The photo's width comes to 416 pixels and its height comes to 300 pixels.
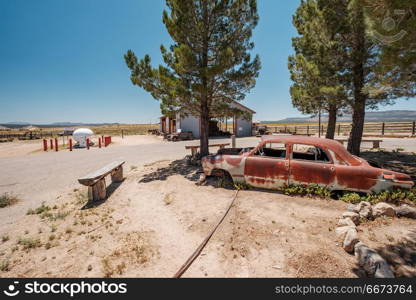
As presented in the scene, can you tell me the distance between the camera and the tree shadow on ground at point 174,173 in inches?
263

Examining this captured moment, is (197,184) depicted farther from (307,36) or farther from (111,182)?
(307,36)

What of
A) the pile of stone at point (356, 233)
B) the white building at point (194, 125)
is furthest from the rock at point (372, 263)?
the white building at point (194, 125)

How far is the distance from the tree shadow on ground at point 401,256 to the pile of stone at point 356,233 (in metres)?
0.16

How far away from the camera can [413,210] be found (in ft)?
11.5

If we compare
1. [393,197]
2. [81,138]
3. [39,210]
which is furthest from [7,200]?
[81,138]

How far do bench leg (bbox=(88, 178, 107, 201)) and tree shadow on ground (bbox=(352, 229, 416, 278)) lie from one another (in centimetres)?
577


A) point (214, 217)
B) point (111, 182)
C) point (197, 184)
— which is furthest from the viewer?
point (111, 182)

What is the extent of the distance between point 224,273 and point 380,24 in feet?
17.0

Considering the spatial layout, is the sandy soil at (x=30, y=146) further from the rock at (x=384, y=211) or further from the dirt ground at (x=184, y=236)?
the rock at (x=384, y=211)

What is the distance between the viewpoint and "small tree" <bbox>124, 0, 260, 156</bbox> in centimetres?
662

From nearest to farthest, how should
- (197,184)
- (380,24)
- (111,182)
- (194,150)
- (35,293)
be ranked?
(35,293)
(380,24)
(197,184)
(111,182)
(194,150)

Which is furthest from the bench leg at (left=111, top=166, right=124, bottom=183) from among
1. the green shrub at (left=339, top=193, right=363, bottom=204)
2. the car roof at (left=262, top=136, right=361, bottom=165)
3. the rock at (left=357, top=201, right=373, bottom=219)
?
the rock at (left=357, top=201, right=373, bottom=219)

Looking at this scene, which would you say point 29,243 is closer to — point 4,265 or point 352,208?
point 4,265

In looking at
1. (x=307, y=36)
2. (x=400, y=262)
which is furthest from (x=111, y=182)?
(x=307, y=36)
